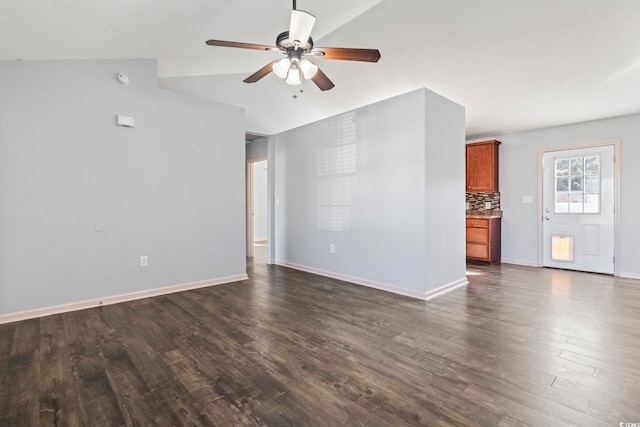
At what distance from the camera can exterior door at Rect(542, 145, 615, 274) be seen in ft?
16.3

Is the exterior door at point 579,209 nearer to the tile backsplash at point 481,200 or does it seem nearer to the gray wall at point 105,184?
the tile backsplash at point 481,200

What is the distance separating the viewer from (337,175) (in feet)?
15.5

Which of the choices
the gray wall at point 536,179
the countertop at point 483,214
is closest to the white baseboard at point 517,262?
the gray wall at point 536,179

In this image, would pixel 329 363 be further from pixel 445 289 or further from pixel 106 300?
pixel 106 300

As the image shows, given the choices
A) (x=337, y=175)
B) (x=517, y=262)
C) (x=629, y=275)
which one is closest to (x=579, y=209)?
(x=629, y=275)

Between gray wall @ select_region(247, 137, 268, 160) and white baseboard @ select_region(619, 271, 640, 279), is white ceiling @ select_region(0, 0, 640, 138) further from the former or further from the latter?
white baseboard @ select_region(619, 271, 640, 279)

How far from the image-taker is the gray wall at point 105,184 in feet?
10.1

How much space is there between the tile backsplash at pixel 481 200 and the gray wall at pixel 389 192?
2395 mm

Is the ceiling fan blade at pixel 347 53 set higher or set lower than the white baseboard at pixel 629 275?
higher

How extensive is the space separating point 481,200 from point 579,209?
1.58 metres

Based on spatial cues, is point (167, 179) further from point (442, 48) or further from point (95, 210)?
point (442, 48)

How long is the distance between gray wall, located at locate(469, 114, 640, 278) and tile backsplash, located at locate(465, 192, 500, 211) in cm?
13

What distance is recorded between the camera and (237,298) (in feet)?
12.4

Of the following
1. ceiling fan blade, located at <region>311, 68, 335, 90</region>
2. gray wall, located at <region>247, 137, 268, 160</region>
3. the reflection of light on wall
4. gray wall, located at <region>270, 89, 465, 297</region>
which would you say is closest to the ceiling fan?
ceiling fan blade, located at <region>311, 68, 335, 90</region>
